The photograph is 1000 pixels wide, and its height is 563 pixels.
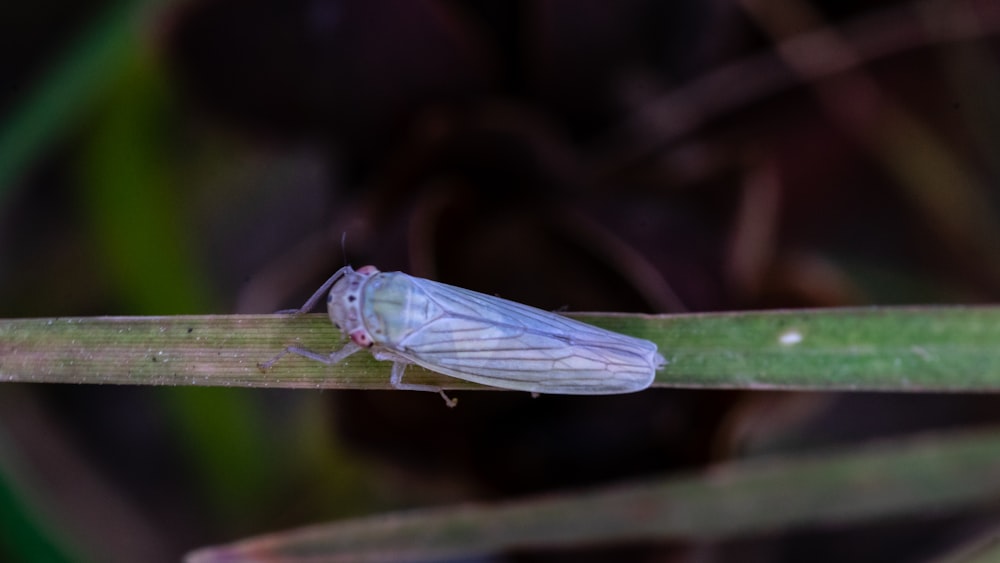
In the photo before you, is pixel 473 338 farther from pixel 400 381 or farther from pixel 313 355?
pixel 313 355

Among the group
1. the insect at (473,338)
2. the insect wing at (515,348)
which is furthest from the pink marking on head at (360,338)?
the insect wing at (515,348)

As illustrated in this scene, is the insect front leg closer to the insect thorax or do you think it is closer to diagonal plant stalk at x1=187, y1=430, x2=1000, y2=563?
the insect thorax

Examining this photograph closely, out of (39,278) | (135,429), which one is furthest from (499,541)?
(39,278)

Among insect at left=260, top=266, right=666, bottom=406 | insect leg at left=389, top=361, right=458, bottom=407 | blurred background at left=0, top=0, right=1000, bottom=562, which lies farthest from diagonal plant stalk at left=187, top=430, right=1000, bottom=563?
insect leg at left=389, top=361, right=458, bottom=407

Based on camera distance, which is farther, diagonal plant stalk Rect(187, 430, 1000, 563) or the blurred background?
the blurred background

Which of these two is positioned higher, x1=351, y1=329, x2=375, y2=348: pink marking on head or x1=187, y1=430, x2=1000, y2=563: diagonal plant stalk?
x1=351, y1=329, x2=375, y2=348: pink marking on head

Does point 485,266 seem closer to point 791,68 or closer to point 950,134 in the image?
point 791,68

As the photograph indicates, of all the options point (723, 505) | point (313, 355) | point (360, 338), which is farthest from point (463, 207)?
point (723, 505)

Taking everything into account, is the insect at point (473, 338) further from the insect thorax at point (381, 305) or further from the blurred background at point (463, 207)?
the blurred background at point (463, 207)
